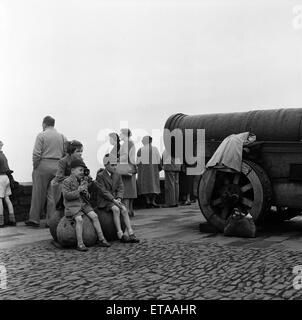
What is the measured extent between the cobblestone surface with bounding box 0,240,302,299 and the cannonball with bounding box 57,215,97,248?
176mm

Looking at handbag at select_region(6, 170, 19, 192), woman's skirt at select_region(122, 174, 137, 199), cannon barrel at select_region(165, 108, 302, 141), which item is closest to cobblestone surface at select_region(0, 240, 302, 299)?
cannon barrel at select_region(165, 108, 302, 141)

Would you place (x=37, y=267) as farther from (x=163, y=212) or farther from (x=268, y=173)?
(x=163, y=212)

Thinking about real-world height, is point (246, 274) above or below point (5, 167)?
below

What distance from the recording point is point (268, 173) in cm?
708

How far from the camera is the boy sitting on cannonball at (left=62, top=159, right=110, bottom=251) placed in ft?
20.5

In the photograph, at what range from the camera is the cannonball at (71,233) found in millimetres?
6223

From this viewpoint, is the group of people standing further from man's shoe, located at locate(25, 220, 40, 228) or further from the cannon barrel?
the cannon barrel

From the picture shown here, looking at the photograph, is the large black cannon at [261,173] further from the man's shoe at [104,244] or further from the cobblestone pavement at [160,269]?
the man's shoe at [104,244]

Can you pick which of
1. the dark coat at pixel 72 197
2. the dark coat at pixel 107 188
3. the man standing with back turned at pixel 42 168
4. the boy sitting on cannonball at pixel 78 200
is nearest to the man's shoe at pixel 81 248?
the boy sitting on cannonball at pixel 78 200

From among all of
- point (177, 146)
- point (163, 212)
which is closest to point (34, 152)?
point (177, 146)

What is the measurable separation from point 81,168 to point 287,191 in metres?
2.78

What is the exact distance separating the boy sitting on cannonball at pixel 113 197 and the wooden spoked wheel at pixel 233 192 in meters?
1.25

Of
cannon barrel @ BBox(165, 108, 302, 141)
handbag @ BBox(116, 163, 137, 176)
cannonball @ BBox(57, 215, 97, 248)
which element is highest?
cannon barrel @ BBox(165, 108, 302, 141)

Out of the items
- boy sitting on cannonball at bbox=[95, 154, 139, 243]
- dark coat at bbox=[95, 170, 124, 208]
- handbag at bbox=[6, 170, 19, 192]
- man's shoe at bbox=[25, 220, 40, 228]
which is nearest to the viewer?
boy sitting on cannonball at bbox=[95, 154, 139, 243]
